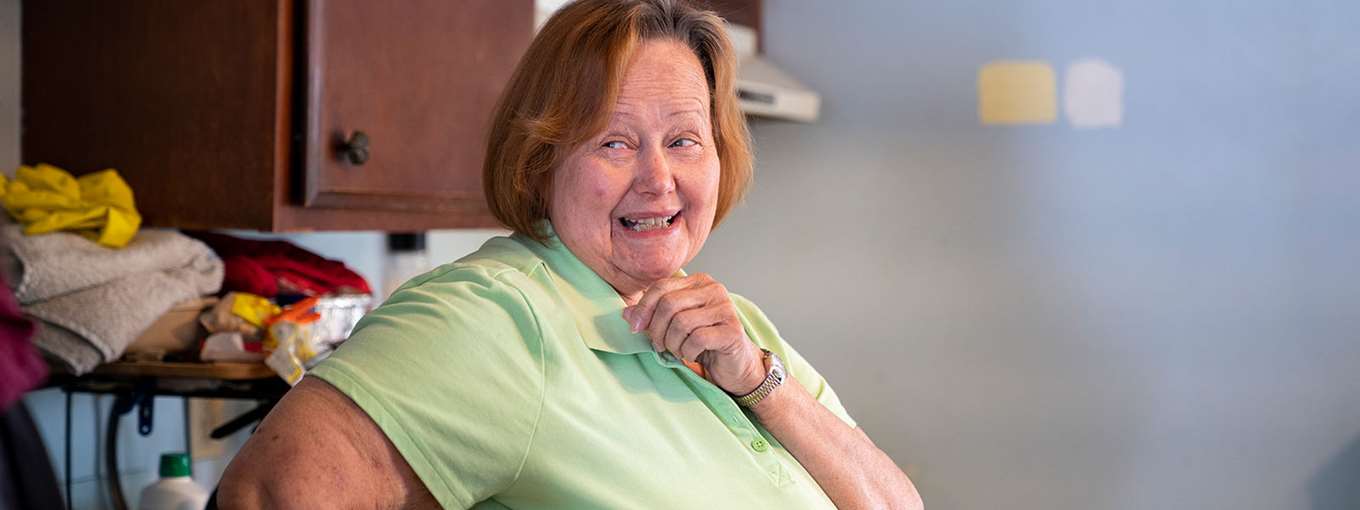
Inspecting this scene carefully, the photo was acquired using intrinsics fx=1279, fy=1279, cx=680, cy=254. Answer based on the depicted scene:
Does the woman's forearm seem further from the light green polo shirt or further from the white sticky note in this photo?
the white sticky note

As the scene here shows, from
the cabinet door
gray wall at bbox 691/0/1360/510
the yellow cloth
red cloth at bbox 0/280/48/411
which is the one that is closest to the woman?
red cloth at bbox 0/280/48/411

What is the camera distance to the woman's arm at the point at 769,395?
106 cm

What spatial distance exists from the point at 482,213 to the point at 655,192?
878mm

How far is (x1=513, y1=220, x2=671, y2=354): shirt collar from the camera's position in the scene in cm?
106

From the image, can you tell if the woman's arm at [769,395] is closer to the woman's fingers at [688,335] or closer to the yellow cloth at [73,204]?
the woman's fingers at [688,335]

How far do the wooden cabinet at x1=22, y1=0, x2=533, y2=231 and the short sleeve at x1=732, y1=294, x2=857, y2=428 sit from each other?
60 cm

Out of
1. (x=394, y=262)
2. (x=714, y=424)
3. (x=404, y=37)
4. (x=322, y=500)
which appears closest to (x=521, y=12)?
(x=404, y=37)

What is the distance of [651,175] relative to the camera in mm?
1135

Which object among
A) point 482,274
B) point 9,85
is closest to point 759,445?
point 482,274

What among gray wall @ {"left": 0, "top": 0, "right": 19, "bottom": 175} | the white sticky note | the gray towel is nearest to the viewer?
the gray towel

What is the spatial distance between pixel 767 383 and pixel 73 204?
2.91ft

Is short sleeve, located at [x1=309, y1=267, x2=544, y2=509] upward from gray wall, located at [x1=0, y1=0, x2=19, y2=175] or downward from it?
downward

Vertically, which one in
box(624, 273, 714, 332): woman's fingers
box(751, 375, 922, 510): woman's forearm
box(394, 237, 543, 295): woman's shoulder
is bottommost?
box(751, 375, 922, 510): woman's forearm

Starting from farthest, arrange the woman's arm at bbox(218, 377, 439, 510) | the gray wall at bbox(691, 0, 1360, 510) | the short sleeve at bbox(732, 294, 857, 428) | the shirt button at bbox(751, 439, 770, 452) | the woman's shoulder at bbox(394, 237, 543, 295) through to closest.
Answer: the gray wall at bbox(691, 0, 1360, 510), the short sleeve at bbox(732, 294, 857, 428), the shirt button at bbox(751, 439, 770, 452), the woman's shoulder at bbox(394, 237, 543, 295), the woman's arm at bbox(218, 377, 439, 510)
